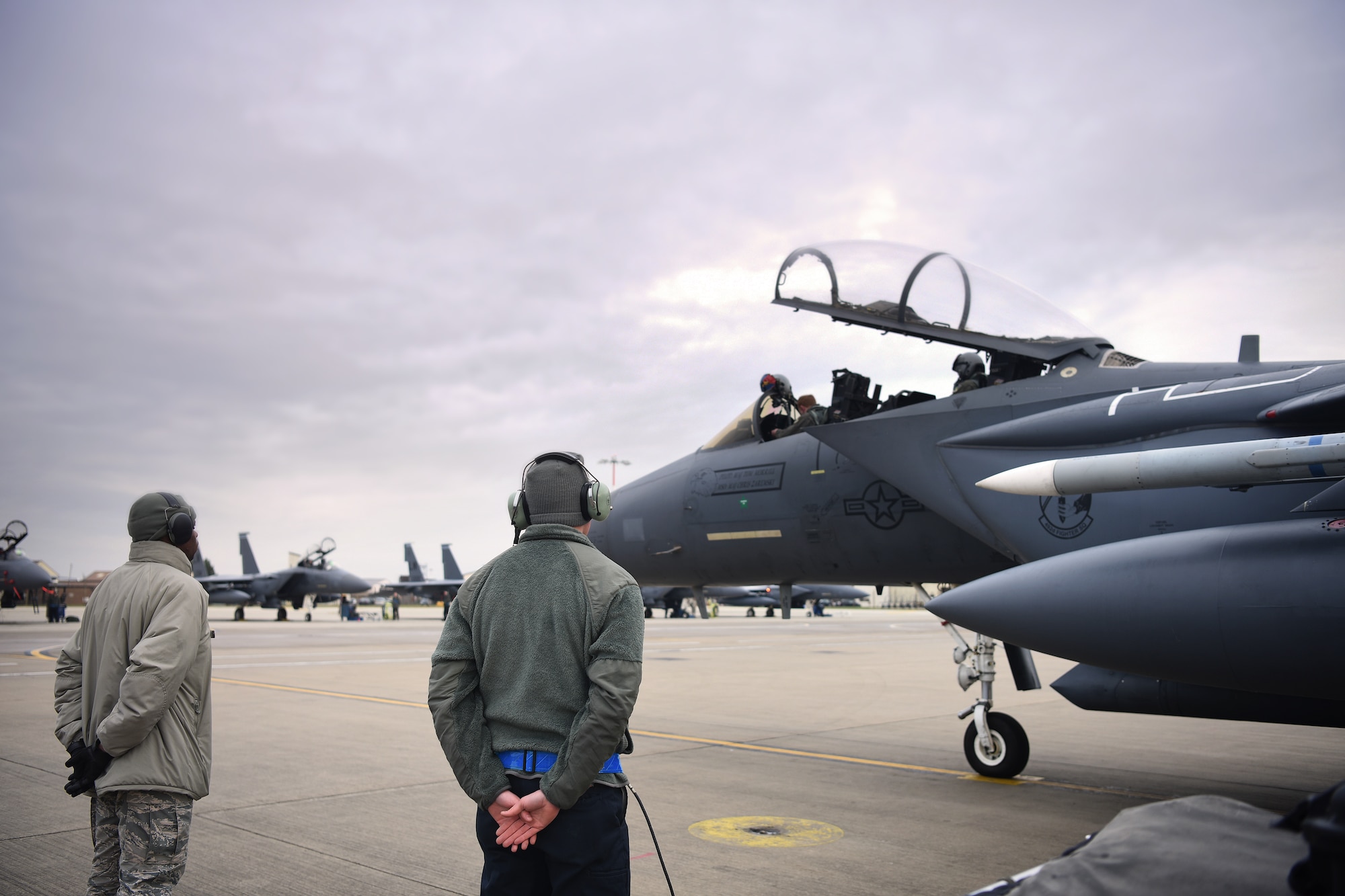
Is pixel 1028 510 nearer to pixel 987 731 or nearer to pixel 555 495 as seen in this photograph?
pixel 987 731

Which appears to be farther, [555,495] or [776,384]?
[776,384]

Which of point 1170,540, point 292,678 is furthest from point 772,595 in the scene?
point 1170,540

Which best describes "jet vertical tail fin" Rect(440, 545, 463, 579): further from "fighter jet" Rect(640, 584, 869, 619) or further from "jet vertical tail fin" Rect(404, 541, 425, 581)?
"fighter jet" Rect(640, 584, 869, 619)

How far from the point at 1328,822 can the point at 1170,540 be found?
4.20 m

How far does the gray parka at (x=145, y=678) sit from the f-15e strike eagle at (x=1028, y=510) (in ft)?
13.2

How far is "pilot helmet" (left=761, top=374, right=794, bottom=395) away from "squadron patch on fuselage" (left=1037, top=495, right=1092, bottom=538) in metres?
2.76

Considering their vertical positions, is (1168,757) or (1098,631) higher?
(1098,631)

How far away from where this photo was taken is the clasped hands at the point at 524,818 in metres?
2.47

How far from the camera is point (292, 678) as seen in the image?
14.7m

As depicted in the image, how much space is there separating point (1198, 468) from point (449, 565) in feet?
238

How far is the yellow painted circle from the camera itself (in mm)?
5348

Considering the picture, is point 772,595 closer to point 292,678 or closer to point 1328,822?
point 292,678

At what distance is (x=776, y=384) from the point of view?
8.31 metres

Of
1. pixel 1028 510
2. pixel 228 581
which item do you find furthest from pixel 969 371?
pixel 228 581
